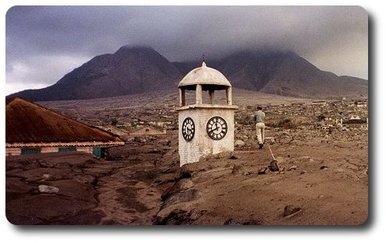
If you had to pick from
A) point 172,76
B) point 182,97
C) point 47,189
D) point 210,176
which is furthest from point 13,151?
point 182,97

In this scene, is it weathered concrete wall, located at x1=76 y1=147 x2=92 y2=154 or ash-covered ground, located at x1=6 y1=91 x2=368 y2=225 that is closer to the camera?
Answer: ash-covered ground, located at x1=6 y1=91 x2=368 y2=225

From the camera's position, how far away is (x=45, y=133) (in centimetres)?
562

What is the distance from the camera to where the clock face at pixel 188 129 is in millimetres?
6332

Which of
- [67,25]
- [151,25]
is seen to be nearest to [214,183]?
[151,25]

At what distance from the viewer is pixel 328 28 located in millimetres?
5312

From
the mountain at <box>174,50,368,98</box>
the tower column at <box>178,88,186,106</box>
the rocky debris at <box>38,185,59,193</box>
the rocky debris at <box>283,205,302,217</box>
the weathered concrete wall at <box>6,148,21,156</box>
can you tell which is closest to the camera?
the rocky debris at <box>283,205,302,217</box>

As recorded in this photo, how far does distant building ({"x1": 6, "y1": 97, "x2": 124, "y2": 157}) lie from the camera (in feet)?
16.9

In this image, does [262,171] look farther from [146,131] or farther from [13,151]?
[13,151]

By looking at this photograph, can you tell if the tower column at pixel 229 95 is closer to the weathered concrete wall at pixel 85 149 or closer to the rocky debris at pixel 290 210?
the weathered concrete wall at pixel 85 149

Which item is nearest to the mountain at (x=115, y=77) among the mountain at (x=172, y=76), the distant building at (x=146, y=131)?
the mountain at (x=172, y=76)

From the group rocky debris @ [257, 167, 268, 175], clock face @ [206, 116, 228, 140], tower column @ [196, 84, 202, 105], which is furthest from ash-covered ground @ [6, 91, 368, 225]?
tower column @ [196, 84, 202, 105]

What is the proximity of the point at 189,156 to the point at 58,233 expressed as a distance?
83.3 inches

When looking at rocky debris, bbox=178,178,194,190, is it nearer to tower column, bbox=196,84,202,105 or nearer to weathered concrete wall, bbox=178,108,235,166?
weathered concrete wall, bbox=178,108,235,166

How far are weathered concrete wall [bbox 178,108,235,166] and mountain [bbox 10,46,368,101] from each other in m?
0.58
